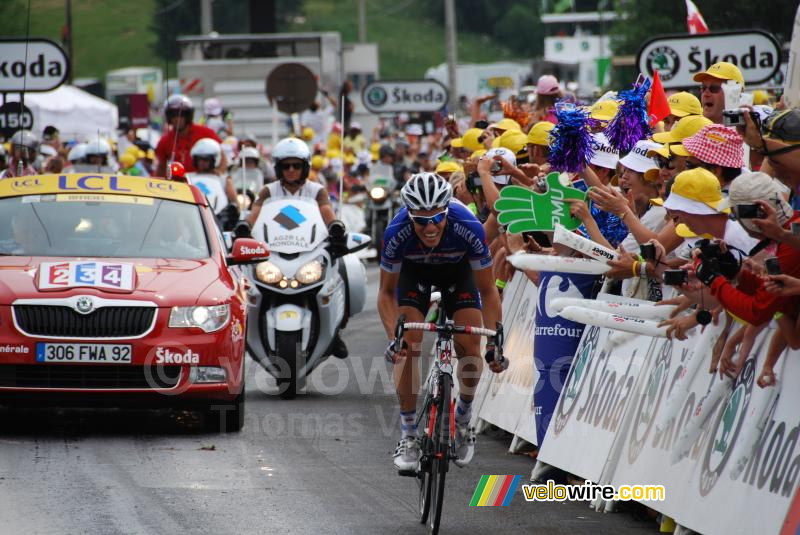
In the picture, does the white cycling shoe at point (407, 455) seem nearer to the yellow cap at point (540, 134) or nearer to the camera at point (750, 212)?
the camera at point (750, 212)

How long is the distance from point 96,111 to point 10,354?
31.3 metres

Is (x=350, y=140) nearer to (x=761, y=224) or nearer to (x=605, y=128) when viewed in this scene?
(x=605, y=128)

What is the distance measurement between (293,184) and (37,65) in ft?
17.0

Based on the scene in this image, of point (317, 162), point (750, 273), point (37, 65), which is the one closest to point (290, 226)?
point (37, 65)

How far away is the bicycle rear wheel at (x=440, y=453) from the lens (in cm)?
771

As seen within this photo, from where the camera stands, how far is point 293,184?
547 inches

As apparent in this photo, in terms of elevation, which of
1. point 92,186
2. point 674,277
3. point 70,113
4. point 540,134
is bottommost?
point 674,277

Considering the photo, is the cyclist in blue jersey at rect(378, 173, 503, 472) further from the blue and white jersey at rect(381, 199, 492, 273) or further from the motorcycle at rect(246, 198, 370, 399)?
the motorcycle at rect(246, 198, 370, 399)

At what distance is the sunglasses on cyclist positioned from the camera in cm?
855

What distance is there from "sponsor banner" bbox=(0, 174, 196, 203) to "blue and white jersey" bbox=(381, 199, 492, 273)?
3.56 m

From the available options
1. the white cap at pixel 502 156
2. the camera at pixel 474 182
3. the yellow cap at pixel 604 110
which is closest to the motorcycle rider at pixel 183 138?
the white cap at pixel 502 156

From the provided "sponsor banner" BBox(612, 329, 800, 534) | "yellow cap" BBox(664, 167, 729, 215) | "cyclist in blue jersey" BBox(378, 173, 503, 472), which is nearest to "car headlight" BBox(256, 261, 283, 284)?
"cyclist in blue jersey" BBox(378, 173, 503, 472)

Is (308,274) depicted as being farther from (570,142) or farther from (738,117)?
(738,117)

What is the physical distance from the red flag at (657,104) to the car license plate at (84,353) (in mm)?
4223
